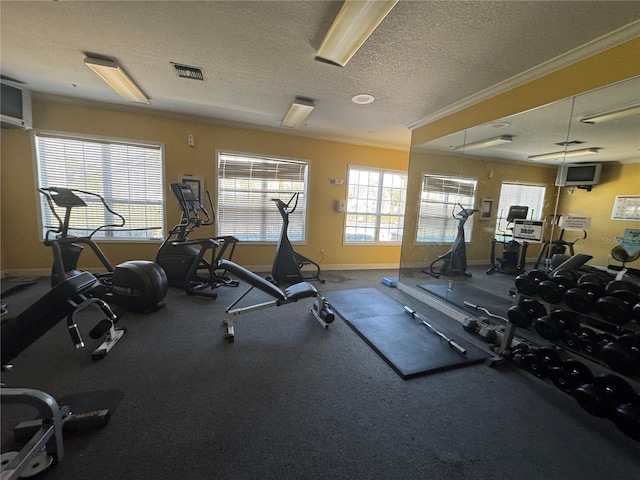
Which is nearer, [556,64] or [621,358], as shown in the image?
[621,358]

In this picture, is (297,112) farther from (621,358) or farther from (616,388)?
(616,388)

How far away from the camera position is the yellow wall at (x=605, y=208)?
2.16 metres

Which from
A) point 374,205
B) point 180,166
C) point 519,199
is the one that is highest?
point 180,166

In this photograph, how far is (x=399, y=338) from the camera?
2662 millimetres

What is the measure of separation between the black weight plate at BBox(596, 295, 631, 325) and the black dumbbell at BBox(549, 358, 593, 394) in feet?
1.34

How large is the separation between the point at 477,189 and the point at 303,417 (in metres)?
4.03

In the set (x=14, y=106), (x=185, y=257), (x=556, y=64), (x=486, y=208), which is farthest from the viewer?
(x=486, y=208)

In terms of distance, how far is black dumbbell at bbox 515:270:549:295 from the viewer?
2.16m

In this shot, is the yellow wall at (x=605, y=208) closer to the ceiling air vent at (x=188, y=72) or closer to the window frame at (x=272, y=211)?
the window frame at (x=272, y=211)

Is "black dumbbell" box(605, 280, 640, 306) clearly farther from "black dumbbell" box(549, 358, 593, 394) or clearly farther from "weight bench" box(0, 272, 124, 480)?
"weight bench" box(0, 272, 124, 480)

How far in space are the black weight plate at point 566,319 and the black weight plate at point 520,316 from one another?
19cm

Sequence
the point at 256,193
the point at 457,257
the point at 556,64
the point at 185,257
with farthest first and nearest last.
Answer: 1. the point at 256,193
2. the point at 457,257
3. the point at 185,257
4. the point at 556,64

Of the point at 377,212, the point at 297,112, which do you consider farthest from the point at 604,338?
the point at 377,212

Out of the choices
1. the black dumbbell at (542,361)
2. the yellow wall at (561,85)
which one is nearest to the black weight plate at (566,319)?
the black dumbbell at (542,361)
